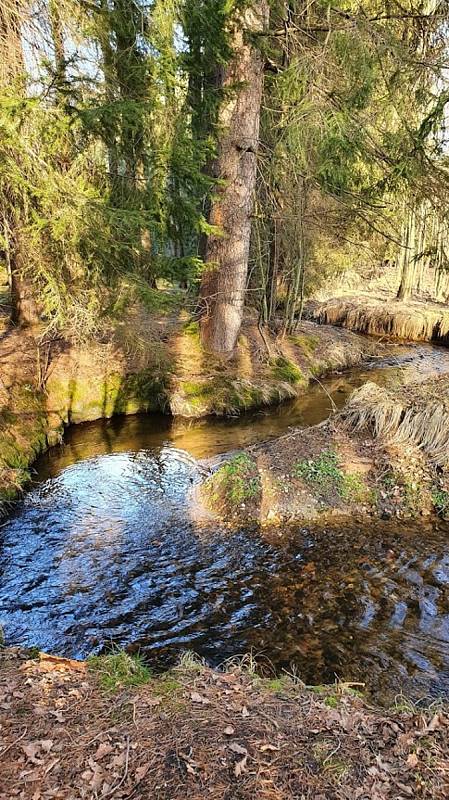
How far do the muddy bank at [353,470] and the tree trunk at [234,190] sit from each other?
4.23 meters

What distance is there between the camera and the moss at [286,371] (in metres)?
11.7

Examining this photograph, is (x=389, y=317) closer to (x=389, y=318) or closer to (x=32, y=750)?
(x=389, y=318)

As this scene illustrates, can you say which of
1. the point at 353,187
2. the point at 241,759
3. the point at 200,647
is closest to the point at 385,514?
the point at 200,647

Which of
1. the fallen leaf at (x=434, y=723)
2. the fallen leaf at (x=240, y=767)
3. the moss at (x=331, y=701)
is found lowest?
the moss at (x=331, y=701)

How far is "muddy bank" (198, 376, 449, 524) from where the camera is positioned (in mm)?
6312

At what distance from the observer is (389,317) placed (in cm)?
1744

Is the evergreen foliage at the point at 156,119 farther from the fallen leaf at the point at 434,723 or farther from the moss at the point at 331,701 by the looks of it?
the fallen leaf at the point at 434,723

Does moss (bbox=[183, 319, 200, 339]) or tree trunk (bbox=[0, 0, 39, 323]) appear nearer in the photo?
tree trunk (bbox=[0, 0, 39, 323])

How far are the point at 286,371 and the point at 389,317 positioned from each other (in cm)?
741

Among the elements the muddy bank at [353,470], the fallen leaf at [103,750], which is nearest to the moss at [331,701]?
the fallen leaf at [103,750]

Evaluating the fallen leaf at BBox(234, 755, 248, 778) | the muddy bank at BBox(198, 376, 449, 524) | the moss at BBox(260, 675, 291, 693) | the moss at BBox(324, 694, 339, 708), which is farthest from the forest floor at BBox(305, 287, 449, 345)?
the fallen leaf at BBox(234, 755, 248, 778)

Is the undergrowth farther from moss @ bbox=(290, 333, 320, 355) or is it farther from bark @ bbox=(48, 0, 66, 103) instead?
moss @ bbox=(290, 333, 320, 355)

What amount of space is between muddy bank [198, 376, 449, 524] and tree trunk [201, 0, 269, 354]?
423 centimetres

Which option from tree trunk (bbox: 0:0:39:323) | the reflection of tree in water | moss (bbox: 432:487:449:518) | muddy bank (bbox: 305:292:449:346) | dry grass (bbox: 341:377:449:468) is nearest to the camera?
the reflection of tree in water
